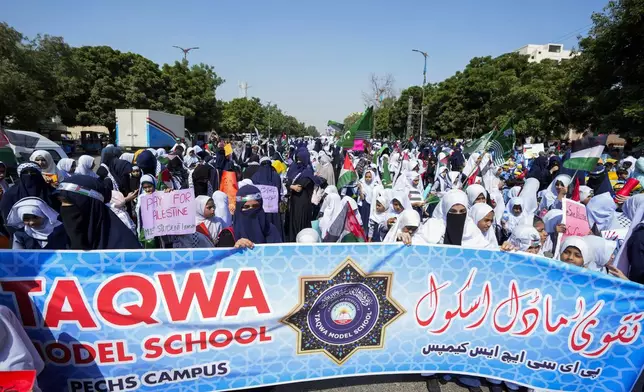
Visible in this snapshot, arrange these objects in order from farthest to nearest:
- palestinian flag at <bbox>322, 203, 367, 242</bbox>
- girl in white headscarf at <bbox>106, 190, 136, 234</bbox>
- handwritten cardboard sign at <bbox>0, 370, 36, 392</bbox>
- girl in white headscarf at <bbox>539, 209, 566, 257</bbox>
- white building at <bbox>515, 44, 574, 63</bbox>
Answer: white building at <bbox>515, 44, 574, 63</bbox>
girl in white headscarf at <bbox>106, 190, 136, 234</bbox>
palestinian flag at <bbox>322, 203, 367, 242</bbox>
girl in white headscarf at <bbox>539, 209, 566, 257</bbox>
handwritten cardboard sign at <bbox>0, 370, 36, 392</bbox>

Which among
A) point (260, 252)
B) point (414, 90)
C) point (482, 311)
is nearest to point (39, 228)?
point (260, 252)

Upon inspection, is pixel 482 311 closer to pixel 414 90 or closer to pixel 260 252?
pixel 260 252

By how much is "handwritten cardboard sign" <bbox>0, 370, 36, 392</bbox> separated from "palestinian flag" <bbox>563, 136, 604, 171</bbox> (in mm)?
5054

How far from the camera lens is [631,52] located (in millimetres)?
14562

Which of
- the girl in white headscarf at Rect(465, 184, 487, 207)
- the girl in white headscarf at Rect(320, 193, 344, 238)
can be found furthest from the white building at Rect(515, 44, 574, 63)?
the girl in white headscarf at Rect(320, 193, 344, 238)

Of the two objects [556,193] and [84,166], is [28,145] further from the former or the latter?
[556,193]

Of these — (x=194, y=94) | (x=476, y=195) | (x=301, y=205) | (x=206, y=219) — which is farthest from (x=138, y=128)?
(x=476, y=195)

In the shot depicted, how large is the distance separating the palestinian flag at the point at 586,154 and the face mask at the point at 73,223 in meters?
4.88

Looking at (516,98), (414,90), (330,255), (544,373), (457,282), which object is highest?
(414,90)

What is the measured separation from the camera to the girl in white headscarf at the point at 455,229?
310 cm

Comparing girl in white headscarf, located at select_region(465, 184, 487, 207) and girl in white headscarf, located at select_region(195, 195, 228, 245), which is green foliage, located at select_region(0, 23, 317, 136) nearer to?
girl in white headscarf, located at select_region(195, 195, 228, 245)

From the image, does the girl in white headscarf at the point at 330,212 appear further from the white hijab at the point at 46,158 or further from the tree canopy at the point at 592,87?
the white hijab at the point at 46,158

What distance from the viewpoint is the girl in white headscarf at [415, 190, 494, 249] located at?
310 centimetres

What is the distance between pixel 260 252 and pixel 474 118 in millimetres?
35030
